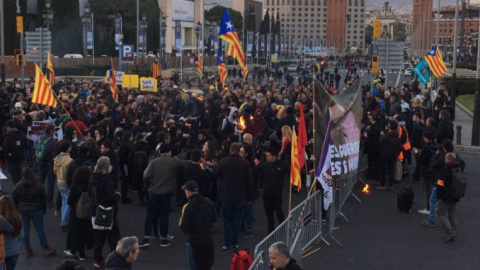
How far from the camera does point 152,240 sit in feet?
39.6

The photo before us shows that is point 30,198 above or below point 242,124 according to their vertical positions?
below

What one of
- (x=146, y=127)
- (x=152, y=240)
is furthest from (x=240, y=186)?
(x=146, y=127)

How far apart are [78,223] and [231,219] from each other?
2.28 m

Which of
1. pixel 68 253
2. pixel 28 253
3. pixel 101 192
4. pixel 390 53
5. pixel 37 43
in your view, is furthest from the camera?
pixel 37 43

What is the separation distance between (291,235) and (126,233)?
3626 millimetres

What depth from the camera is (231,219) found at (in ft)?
37.4

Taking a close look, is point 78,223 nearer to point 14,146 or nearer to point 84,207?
point 84,207

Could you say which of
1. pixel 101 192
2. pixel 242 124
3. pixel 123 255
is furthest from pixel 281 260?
pixel 242 124

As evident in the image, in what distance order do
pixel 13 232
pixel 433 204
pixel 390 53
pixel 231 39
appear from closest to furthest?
1. pixel 13 232
2. pixel 433 204
3. pixel 390 53
4. pixel 231 39

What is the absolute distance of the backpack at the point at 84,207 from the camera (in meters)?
10.5

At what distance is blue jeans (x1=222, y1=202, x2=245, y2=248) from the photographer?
11.4 meters

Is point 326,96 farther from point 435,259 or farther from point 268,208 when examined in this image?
point 435,259

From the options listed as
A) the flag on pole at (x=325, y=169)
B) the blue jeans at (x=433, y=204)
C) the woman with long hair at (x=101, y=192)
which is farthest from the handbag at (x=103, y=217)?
the blue jeans at (x=433, y=204)

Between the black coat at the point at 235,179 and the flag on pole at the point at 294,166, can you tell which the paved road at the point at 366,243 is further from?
the flag on pole at the point at 294,166
